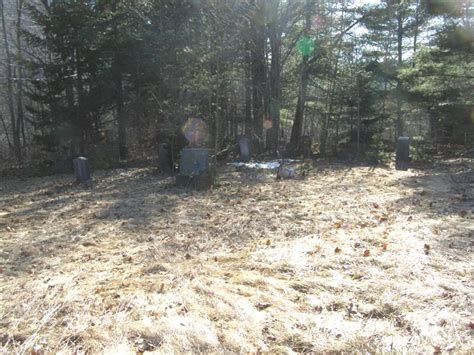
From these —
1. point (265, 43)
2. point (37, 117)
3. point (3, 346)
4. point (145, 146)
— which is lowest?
point (3, 346)

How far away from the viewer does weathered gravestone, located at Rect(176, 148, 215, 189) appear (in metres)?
9.58

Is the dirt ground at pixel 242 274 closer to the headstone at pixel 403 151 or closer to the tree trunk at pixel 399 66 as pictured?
the headstone at pixel 403 151

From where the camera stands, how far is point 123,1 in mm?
15320

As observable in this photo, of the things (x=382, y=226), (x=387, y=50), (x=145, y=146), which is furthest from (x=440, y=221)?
(x=387, y=50)

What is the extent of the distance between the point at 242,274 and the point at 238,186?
18.7ft

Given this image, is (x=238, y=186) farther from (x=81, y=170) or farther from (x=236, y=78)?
(x=236, y=78)

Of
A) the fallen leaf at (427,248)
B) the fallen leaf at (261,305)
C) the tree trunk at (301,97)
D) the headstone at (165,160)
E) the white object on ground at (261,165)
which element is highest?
the tree trunk at (301,97)

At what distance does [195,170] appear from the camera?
9.70 metres

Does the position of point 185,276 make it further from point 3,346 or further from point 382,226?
point 382,226

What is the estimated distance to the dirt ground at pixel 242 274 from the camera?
9.70 feet

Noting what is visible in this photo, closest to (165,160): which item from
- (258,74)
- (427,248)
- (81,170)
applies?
(81,170)

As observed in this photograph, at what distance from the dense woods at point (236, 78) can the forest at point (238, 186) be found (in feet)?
0.29

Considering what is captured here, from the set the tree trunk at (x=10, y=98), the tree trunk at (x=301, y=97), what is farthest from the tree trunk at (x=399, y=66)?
the tree trunk at (x=10, y=98)

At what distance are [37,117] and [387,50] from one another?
15952 mm
